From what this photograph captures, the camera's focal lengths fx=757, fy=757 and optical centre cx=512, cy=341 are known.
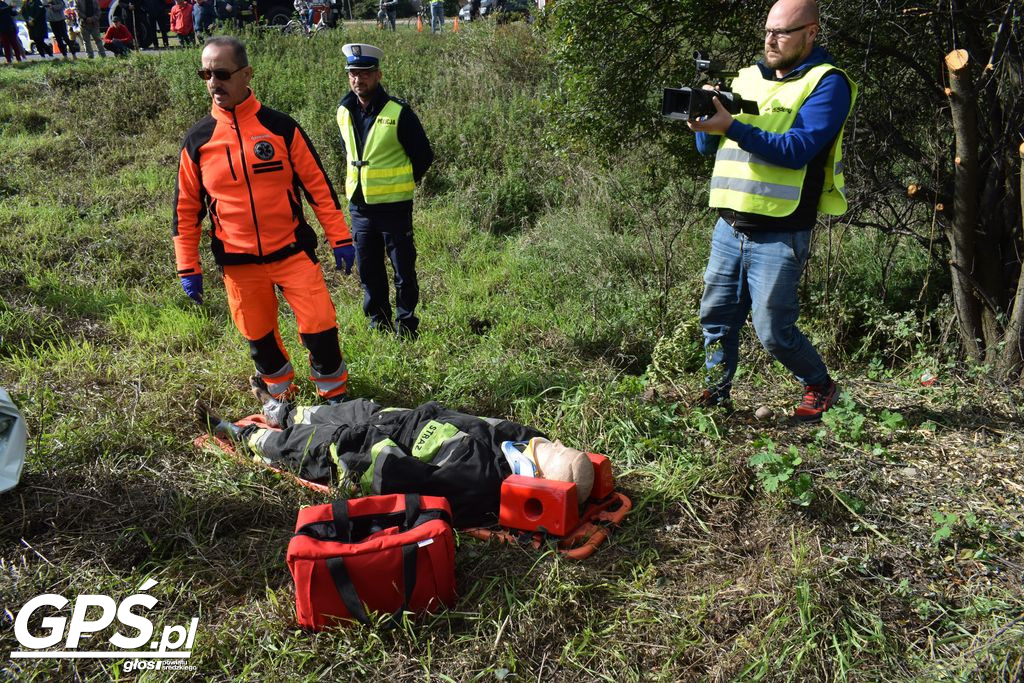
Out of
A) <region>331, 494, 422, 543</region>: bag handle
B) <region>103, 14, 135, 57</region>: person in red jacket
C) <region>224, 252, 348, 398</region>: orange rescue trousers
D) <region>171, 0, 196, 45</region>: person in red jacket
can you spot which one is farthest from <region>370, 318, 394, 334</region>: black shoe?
<region>171, 0, 196, 45</region>: person in red jacket

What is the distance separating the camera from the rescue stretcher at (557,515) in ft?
10.2

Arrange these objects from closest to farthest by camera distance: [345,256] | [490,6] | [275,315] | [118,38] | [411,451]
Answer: [411,451] < [345,256] < [275,315] < [118,38] < [490,6]

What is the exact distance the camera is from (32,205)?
8016mm

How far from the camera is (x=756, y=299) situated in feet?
11.8

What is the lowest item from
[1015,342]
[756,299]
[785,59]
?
[1015,342]

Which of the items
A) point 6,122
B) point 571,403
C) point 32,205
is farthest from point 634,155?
point 6,122

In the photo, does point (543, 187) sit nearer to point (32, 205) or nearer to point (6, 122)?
point (32, 205)

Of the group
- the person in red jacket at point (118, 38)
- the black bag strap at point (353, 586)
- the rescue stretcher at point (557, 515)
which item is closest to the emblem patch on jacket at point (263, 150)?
the rescue stretcher at point (557, 515)

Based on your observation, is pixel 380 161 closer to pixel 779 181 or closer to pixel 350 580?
pixel 779 181

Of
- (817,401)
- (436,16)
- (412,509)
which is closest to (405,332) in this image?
(412,509)

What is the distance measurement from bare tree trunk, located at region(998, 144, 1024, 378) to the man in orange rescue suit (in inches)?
145

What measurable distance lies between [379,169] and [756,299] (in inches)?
110

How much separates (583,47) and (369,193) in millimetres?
1734

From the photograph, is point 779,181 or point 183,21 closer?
point 779,181
